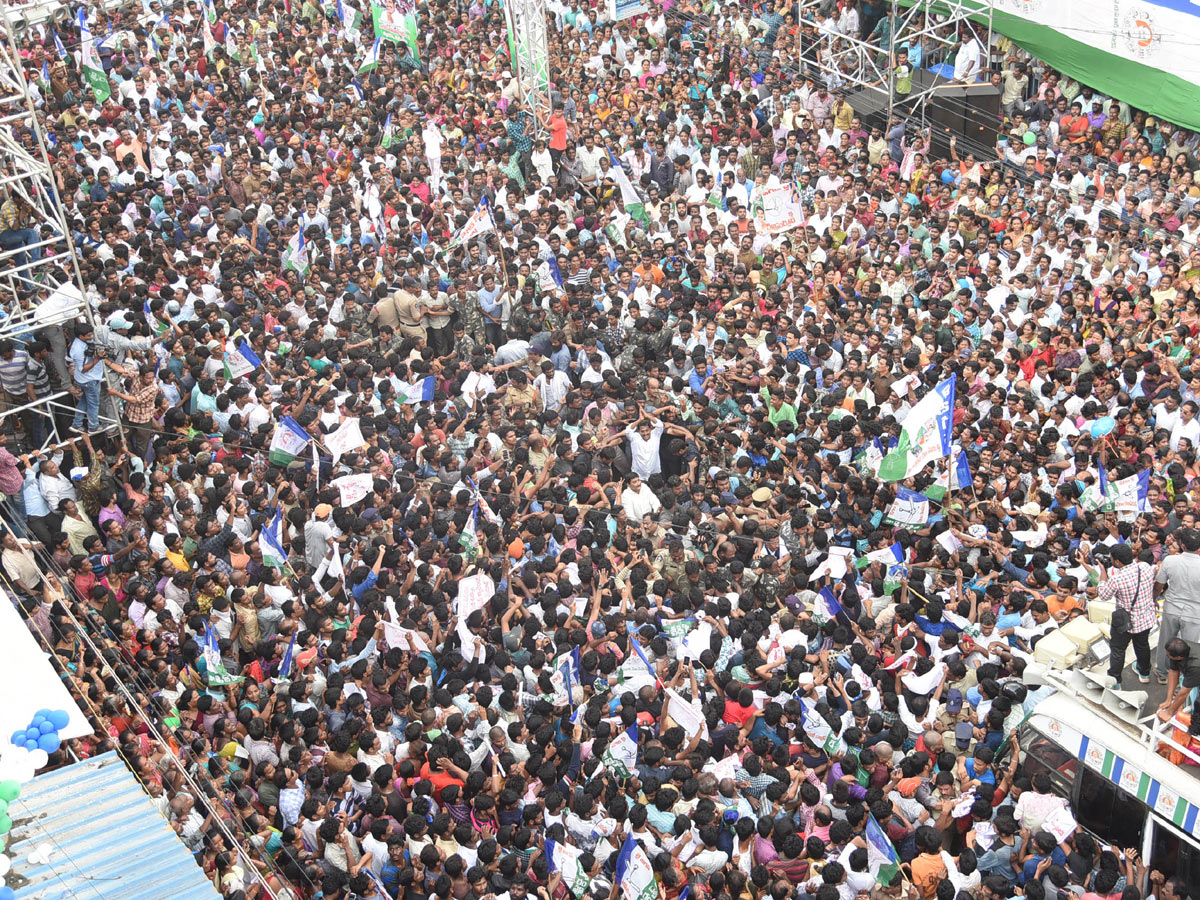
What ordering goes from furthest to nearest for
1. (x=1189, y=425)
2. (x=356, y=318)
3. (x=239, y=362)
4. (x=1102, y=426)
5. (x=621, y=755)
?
(x=356, y=318) → (x=239, y=362) → (x=1102, y=426) → (x=1189, y=425) → (x=621, y=755)

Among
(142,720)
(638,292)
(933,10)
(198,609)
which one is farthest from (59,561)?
(933,10)

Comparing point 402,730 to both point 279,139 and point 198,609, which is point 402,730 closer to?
point 198,609

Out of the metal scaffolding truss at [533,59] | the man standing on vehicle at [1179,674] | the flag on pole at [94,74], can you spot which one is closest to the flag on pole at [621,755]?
the man standing on vehicle at [1179,674]

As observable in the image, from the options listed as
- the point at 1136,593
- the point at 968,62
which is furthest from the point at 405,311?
the point at 968,62

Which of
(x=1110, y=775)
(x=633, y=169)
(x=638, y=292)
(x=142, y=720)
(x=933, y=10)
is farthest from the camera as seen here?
(x=933, y=10)

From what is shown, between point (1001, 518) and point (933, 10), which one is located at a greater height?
point (933, 10)

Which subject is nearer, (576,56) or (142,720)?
(142,720)

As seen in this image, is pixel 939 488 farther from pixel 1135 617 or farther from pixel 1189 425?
pixel 1135 617

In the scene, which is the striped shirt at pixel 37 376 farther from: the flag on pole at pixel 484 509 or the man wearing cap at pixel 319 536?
the flag on pole at pixel 484 509
